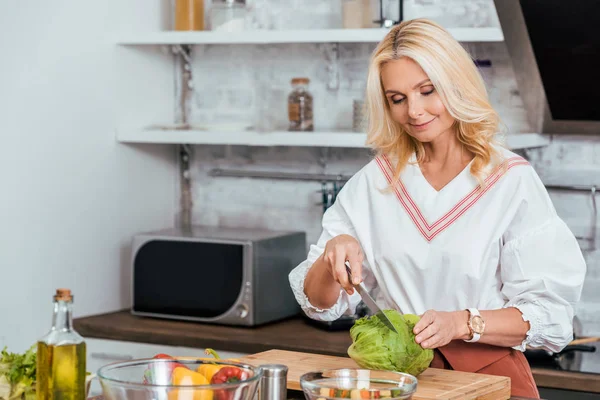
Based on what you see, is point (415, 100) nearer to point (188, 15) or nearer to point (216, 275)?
point (216, 275)

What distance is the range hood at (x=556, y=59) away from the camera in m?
2.83

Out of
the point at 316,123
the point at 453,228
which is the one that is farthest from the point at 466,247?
the point at 316,123

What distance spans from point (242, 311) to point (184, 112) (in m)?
1.01

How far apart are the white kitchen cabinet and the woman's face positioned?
4.27 feet

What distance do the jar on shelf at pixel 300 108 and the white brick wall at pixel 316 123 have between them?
16 cm

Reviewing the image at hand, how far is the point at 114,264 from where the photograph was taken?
350 cm

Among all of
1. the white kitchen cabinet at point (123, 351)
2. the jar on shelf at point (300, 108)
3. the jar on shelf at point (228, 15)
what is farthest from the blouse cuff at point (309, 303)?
the jar on shelf at point (228, 15)

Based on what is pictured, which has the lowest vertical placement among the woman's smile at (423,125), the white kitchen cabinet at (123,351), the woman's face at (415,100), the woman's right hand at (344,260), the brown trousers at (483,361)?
the white kitchen cabinet at (123,351)

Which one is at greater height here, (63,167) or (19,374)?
(63,167)

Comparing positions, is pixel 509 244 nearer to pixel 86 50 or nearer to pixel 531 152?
pixel 531 152

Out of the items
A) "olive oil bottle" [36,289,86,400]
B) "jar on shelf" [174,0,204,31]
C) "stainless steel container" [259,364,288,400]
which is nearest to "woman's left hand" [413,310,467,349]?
"stainless steel container" [259,364,288,400]

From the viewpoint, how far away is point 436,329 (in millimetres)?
1769

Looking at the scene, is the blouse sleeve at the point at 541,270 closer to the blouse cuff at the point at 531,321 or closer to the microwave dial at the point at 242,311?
the blouse cuff at the point at 531,321

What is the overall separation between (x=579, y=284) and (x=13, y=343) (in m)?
1.90
